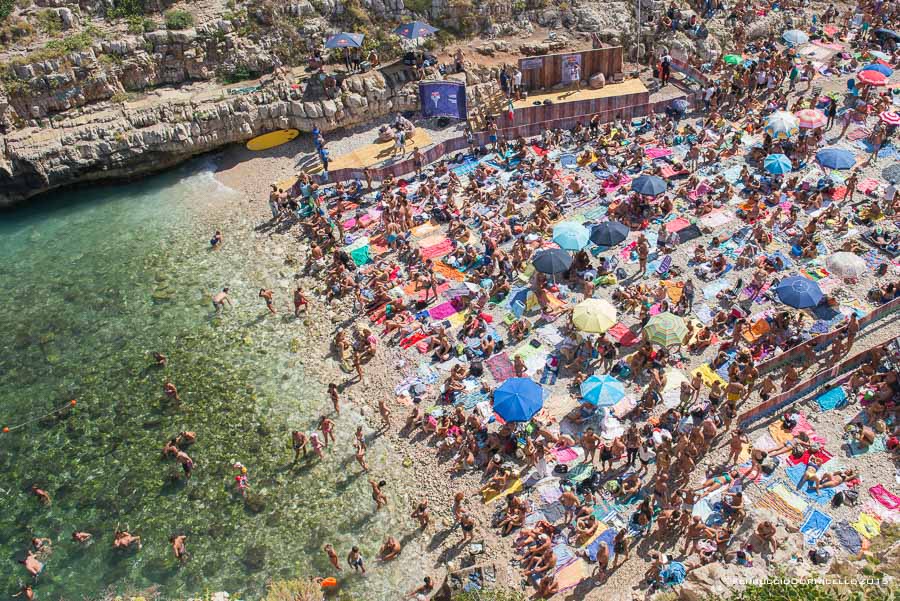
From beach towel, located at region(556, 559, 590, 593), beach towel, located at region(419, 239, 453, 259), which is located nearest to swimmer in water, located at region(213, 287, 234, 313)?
beach towel, located at region(419, 239, 453, 259)

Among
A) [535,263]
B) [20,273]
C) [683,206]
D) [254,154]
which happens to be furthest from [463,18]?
[20,273]

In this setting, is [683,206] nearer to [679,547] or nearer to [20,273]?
[679,547]

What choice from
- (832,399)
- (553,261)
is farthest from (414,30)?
(832,399)

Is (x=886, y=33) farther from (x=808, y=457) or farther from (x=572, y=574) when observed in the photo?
(x=572, y=574)

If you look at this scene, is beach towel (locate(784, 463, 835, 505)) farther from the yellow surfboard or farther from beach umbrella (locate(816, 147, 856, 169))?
the yellow surfboard

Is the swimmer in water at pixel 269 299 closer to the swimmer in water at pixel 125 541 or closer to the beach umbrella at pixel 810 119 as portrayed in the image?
the swimmer in water at pixel 125 541

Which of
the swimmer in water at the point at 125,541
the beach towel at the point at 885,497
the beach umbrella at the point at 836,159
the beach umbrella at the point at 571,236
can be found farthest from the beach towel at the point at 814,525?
the swimmer in water at the point at 125,541
